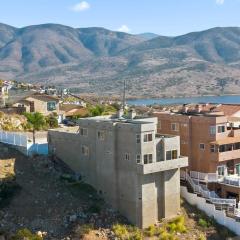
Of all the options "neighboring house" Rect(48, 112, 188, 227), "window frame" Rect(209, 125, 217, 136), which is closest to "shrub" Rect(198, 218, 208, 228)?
"neighboring house" Rect(48, 112, 188, 227)

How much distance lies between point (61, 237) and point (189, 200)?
9894 mm

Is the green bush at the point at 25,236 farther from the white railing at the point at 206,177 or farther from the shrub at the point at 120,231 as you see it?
the white railing at the point at 206,177

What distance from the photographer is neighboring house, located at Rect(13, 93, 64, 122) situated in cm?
5641

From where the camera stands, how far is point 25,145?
41.7 metres

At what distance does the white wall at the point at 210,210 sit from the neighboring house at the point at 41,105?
22.0 metres

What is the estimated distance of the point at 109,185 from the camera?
3700cm

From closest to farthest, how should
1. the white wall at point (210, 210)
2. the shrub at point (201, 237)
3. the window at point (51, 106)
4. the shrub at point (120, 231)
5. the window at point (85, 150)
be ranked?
the shrub at point (120, 231)
the shrub at point (201, 237)
the white wall at point (210, 210)
the window at point (85, 150)
the window at point (51, 106)

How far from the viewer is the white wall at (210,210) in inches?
1430


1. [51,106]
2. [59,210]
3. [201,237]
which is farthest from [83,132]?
[51,106]

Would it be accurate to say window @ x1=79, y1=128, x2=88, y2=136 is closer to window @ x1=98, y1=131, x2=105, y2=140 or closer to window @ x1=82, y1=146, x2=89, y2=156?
window @ x1=82, y1=146, x2=89, y2=156

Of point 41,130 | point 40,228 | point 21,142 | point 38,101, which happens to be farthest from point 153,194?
point 38,101

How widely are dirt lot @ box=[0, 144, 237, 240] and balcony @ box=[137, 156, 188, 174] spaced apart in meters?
3.42

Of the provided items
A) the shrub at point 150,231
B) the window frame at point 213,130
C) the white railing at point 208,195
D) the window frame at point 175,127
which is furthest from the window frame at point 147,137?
the window frame at point 175,127

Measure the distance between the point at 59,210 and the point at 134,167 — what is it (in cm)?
568
